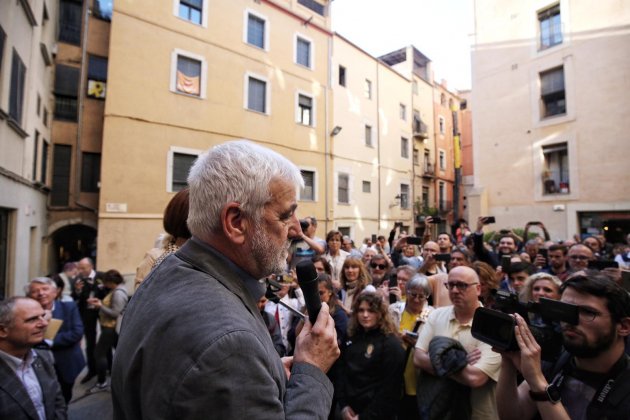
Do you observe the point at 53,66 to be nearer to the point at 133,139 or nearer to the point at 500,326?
the point at 133,139

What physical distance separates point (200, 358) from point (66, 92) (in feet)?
50.8

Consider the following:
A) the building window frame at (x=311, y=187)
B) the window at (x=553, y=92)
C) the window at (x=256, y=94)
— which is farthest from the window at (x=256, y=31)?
the window at (x=553, y=92)

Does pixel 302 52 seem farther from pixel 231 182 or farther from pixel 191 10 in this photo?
pixel 231 182

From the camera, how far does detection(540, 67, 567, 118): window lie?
15.4m

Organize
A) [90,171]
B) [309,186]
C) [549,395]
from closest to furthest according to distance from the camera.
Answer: [549,395] → [90,171] → [309,186]

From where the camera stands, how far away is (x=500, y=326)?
187 cm

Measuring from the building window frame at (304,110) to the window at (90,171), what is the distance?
8.14m

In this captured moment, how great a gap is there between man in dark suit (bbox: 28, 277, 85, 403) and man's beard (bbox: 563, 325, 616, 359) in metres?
4.63

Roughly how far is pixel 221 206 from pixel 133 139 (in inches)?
483

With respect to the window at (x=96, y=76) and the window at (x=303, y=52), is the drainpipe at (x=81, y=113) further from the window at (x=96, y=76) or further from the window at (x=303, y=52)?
the window at (x=303, y=52)

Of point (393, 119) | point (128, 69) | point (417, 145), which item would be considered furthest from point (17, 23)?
point (417, 145)

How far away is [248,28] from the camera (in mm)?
14516

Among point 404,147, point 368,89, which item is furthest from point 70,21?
point 404,147

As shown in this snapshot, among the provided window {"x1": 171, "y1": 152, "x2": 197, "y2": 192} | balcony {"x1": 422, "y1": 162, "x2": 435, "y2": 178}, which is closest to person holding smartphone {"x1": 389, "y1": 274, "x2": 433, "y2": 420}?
window {"x1": 171, "y1": 152, "x2": 197, "y2": 192}
